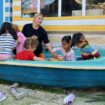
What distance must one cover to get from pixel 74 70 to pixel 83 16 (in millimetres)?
2004

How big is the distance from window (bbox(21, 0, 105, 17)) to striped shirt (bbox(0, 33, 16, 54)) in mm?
1508

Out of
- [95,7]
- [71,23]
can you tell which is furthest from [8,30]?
[95,7]

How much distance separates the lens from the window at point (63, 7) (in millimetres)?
8766

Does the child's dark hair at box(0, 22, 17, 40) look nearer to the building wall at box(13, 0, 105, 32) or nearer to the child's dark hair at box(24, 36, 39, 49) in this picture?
the child's dark hair at box(24, 36, 39, 49)

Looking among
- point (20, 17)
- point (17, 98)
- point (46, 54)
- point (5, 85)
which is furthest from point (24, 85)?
point (20, 17)

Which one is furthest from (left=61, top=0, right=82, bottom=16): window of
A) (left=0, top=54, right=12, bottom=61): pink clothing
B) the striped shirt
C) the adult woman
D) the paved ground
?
the paved ground

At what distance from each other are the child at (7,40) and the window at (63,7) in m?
1.42

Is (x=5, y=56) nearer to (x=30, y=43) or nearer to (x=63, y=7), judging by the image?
(x=30, y=43)

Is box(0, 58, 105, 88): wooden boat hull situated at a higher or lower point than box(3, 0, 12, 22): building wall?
lower

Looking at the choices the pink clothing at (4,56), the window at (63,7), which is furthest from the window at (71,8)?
the pink clothing at (4,56)

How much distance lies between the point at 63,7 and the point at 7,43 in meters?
1.73

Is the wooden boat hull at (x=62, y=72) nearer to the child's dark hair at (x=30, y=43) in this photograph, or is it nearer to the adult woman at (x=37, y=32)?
the child's dark hair at (x=30, y=43)

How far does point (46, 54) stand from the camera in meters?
9.18

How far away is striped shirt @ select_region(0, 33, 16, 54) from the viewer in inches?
319
